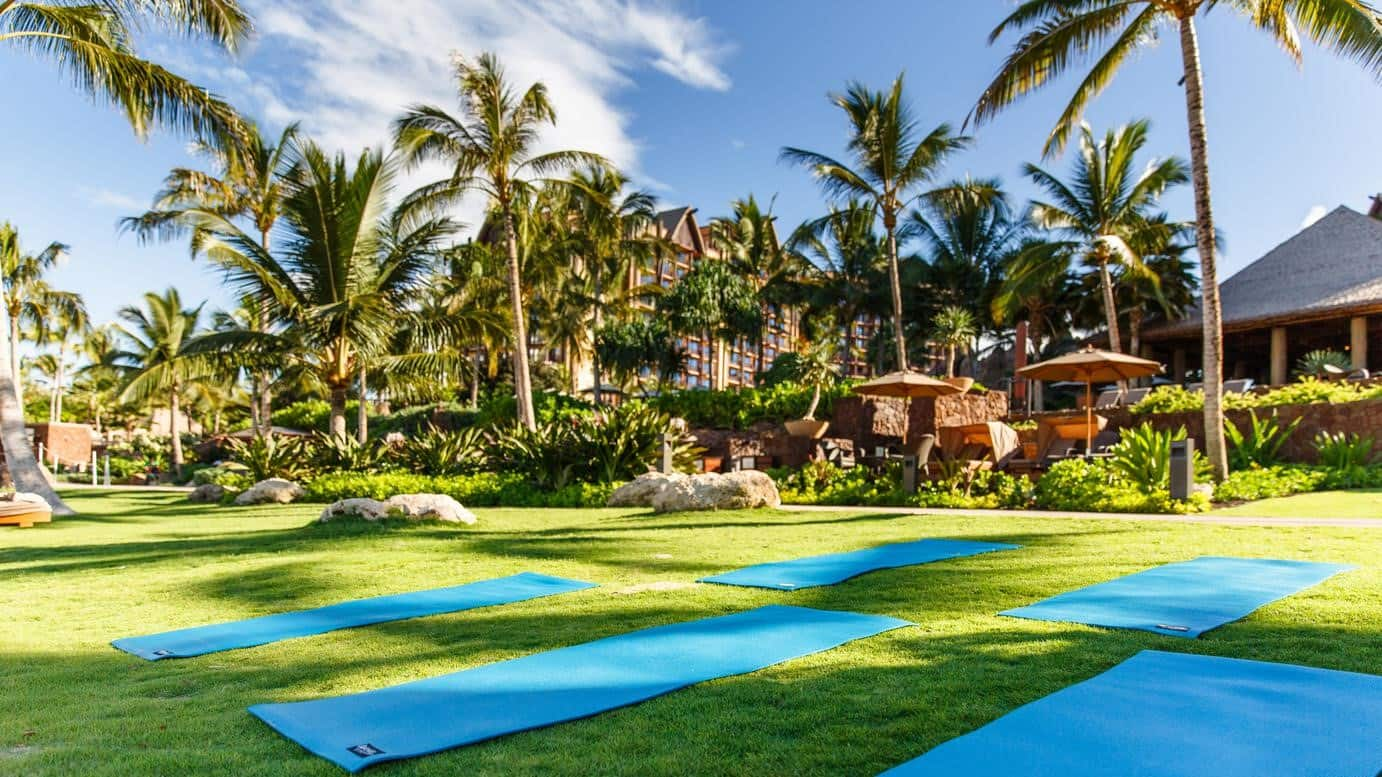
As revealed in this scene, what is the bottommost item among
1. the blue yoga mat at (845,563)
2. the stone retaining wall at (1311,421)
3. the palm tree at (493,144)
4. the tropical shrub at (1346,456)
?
the blue yoga mat at (845,563)

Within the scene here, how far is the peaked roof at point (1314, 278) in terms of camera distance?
19953mm

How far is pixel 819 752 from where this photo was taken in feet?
7.38

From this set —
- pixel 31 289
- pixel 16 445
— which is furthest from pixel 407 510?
pixel 31 289

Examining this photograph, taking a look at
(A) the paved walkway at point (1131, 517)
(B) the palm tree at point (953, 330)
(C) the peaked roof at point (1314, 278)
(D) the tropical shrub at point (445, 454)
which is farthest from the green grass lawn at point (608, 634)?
(B) the palm tree at point (953, 330)

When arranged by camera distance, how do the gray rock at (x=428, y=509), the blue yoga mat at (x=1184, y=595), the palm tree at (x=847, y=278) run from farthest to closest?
the palm tree at (x=847, y=278) → the gray rock at (x=428, y=509) → the blue yoga mat at (x=1184, y=595)

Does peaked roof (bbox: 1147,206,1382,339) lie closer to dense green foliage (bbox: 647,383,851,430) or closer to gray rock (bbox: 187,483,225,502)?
dense green foliage (bbox: 647,383,851,430)

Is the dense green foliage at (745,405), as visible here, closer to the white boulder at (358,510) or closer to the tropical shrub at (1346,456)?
the tropical shrub at (1346,456)

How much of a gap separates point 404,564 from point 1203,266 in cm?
940

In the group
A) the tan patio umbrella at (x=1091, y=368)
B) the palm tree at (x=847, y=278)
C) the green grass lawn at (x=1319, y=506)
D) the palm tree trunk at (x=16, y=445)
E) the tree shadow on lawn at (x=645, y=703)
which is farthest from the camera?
the palm tree at (x=847, y=278)

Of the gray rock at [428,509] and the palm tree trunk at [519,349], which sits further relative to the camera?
the palm tree trunk at [519,349]

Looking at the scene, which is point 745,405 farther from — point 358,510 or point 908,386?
point 358,510

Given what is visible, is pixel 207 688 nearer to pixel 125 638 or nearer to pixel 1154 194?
pixel 125 638

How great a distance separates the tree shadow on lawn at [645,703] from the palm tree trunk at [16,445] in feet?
29.0

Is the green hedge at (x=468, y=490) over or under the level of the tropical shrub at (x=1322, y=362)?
under
